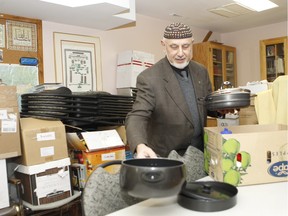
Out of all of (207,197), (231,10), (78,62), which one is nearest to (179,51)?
(207,197)

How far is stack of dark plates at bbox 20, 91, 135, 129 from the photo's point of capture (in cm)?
256

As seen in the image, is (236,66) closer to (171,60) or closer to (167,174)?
(171,60)

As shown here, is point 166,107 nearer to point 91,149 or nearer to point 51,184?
point 91,149

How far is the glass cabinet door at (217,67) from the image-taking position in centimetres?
531

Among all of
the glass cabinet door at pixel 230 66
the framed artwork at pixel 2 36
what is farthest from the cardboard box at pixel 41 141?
the glass cabinet door at pixel 230 66

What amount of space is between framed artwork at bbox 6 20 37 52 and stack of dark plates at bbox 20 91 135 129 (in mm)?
593

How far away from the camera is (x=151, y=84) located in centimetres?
169

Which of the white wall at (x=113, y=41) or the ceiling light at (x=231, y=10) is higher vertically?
the ceiling light at (x=231, y=10)

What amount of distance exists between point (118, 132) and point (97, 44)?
1312 mm

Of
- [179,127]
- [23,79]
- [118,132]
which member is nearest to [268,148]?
[179,127]

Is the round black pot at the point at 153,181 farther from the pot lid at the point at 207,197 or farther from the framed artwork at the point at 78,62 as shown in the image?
the framed artwork at the point at 78,62

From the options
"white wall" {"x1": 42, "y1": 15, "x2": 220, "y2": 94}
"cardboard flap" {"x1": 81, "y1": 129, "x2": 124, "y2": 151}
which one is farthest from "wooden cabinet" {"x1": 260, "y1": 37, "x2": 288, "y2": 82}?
"cardboard flap" {"x1": 81, "y1": 129, "x2": 124, "y2": 151}

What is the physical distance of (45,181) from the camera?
2.29 m

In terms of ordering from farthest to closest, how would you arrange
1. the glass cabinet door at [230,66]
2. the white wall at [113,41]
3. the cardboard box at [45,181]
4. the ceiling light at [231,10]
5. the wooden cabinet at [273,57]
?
the glass cabinet door at [230,66]
the wooden cabinet at [273,57]
the ceiling light at [231,10]
the white wall at [113,41]
the cardboard box at [45,181]
